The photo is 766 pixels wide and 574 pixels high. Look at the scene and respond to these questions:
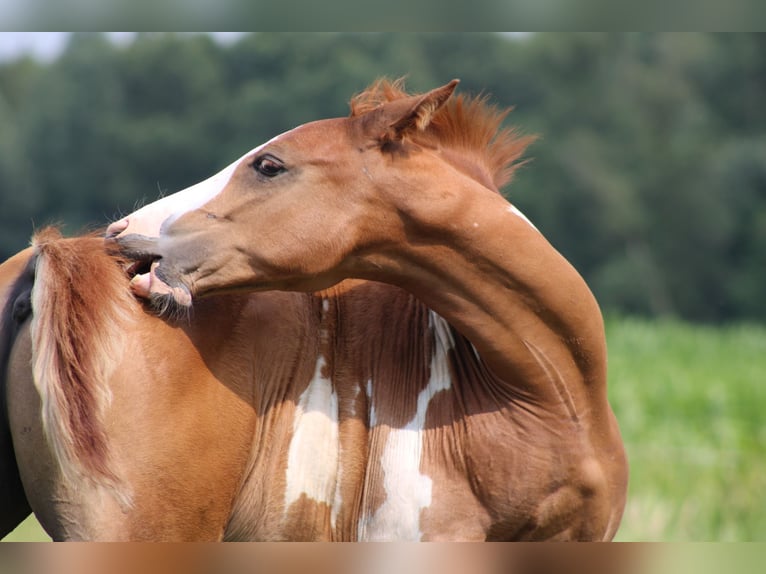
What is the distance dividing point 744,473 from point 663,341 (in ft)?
Answer: 20.7

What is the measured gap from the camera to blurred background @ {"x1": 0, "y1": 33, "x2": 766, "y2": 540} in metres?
33.0

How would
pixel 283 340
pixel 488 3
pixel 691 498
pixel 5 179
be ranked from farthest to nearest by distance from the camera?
pixel 5 179
pixel 691 498
pixel 283 340
pixel 488 3

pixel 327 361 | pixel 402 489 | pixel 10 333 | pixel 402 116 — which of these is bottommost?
pixel 402 489

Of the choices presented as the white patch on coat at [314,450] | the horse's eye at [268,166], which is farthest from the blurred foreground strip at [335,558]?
the horse's eye at [268,166]

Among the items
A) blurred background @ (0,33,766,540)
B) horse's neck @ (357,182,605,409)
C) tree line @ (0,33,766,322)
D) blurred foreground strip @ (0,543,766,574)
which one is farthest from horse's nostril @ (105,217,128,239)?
tree line @ (0,33,766,322)

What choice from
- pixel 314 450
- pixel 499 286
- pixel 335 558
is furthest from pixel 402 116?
pixel 335 558

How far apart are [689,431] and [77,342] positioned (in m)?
9.81

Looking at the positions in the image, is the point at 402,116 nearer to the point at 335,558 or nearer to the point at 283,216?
the point at 283,216

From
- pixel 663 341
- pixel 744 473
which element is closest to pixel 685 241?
pixel 663 341

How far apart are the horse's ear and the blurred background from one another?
2461 cm

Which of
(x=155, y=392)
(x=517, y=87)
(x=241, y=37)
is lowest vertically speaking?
(x=155, y=392)

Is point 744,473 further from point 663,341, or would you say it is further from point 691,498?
point 663,341

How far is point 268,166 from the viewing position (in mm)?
3297

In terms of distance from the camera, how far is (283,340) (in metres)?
3.46
